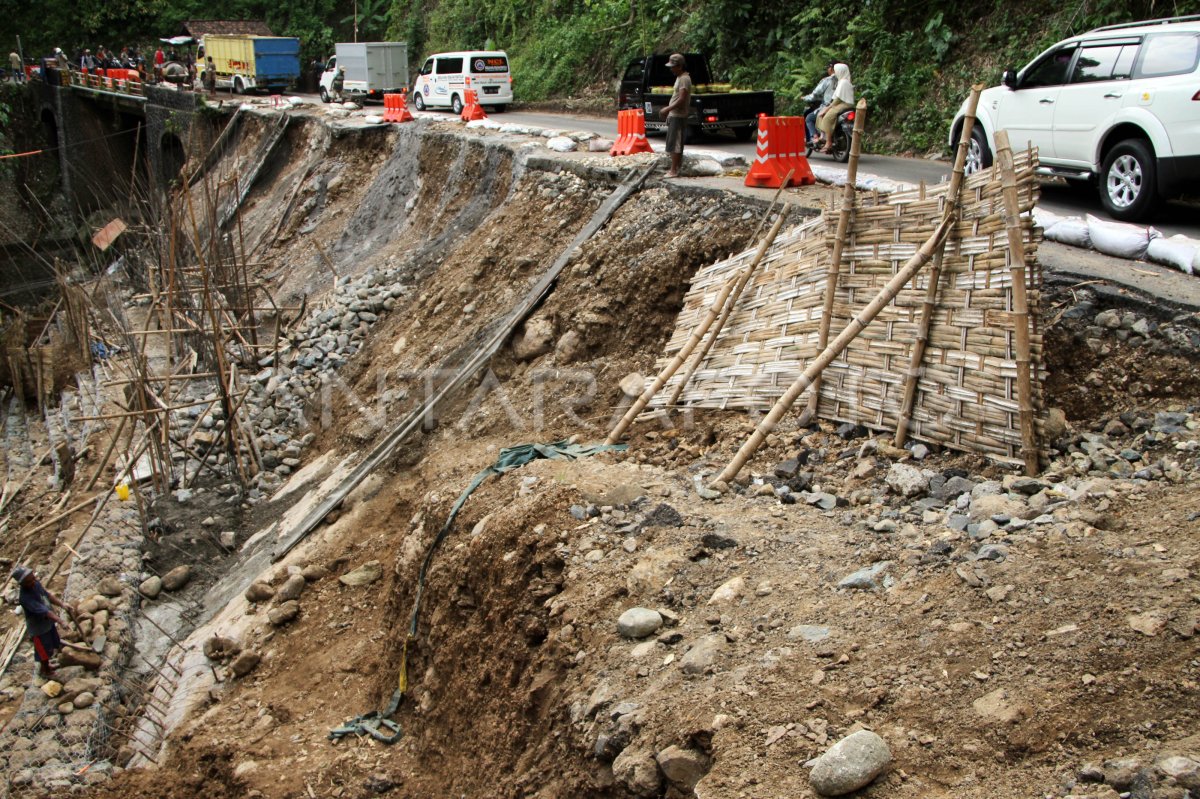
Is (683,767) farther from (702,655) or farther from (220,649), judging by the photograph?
(220,649)

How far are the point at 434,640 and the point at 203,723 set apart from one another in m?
2.23

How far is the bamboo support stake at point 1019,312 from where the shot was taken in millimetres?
5434

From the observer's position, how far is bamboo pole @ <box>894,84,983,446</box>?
5910 mm

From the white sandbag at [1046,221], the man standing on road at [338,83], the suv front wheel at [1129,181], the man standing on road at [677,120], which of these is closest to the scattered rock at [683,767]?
the white sandbag at [1046,221]

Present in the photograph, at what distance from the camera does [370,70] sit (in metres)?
29.6

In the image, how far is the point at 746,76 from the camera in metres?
21.1

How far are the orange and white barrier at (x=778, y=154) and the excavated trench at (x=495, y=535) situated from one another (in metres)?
0.76

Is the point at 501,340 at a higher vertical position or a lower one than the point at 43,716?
higher

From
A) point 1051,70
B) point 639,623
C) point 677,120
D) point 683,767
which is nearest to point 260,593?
point 639,623

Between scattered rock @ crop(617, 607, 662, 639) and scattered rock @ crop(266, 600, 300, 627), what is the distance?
4.08 m

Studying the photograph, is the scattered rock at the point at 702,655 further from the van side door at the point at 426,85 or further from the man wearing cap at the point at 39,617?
the van side door at the point at 426,85

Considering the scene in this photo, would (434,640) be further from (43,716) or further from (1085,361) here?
(1085,361)

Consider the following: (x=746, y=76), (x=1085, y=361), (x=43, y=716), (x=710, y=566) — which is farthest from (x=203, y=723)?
(x=746, y=76)

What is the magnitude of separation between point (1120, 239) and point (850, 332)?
2850 mm
